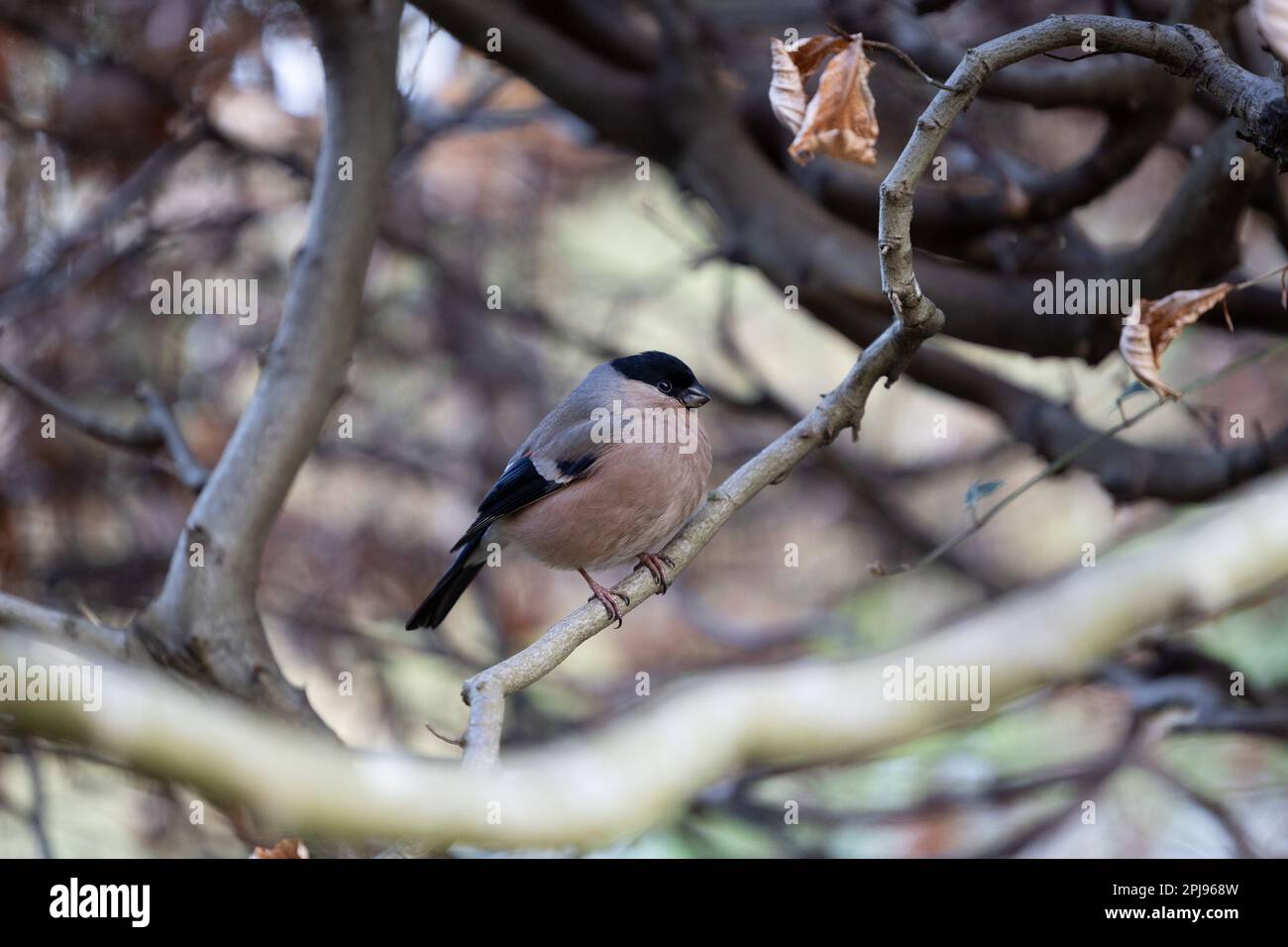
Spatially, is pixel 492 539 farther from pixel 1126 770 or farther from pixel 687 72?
pixel 1126 770

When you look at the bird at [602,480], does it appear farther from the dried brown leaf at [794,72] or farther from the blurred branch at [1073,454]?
the dried brown leaf at [794,72]

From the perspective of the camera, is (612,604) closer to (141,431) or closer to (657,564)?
(657,564)

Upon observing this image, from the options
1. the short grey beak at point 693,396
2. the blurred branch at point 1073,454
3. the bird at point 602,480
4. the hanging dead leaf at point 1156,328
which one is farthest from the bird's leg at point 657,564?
the hanging dead leaf at point 1156,328

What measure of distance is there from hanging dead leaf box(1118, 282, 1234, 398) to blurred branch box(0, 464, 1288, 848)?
25.5 inches

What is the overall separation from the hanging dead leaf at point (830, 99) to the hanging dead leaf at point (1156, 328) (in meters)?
0.51

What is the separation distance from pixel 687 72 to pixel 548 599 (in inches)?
87.6

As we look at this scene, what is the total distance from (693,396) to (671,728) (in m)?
1.78

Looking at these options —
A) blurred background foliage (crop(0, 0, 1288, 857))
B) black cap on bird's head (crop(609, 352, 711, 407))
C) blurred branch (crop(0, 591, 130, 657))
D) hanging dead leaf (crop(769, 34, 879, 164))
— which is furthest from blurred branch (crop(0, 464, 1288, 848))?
blurred background foliage (crop(0, 0, 1288, 857))

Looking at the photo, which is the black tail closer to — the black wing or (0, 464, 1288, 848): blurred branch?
the black wing

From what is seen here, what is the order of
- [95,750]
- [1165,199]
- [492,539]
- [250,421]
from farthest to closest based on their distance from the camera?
[1165,199], [492,539], [250,421], [95,750]

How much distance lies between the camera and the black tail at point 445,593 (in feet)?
9.62
